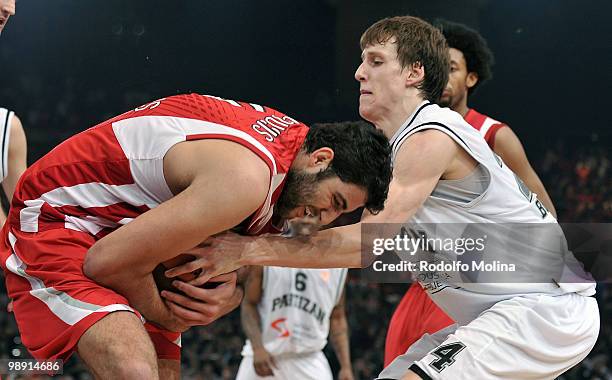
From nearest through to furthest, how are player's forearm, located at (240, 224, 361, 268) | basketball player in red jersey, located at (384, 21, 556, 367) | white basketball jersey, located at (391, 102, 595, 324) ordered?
player's forearm, located at (240, 224, 361, 268), white basketball jersey, located at (391, 102, 595, 324), basketball player in red jersey, located at (384, 21, 556, 367)

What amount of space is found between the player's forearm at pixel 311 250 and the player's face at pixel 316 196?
0.14 metres

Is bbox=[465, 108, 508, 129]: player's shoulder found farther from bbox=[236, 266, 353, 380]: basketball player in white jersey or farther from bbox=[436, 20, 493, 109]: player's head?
bbox=[236, 266, 353, 380]: basketball player in white jersey

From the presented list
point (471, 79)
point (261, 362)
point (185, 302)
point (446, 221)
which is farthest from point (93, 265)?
point (261, 362)

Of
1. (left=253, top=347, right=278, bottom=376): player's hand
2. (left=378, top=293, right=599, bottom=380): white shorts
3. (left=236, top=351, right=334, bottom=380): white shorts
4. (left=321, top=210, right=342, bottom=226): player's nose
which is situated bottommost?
(left=236, top=351, right=334, bottom=380): white shorts

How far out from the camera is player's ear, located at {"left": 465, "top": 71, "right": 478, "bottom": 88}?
473cm

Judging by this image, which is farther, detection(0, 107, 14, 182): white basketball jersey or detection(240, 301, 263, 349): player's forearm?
detection(240, 301, 263, 349): player's forearm

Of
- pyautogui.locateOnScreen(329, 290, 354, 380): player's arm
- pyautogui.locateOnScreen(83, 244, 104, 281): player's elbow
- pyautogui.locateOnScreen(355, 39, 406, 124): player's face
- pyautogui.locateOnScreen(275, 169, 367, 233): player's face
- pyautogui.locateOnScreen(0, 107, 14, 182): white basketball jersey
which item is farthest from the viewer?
pyautogui.locateOnScreen(329, 290, 354, 380): player's arm

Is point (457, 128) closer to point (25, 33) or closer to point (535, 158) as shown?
point (535, 158)

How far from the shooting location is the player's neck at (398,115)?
351cm

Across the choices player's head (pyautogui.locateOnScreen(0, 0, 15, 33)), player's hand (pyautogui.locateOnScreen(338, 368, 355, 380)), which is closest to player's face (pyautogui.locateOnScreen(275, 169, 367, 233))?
player's head (pyautogui.locateOnScreen(0, 0, 15, 33))

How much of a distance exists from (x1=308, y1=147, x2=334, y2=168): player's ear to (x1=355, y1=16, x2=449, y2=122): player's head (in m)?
0.81

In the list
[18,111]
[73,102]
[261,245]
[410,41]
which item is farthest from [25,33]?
[261,245]

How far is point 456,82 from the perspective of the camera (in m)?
4.62

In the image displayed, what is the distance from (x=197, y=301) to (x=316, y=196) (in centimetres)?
54
